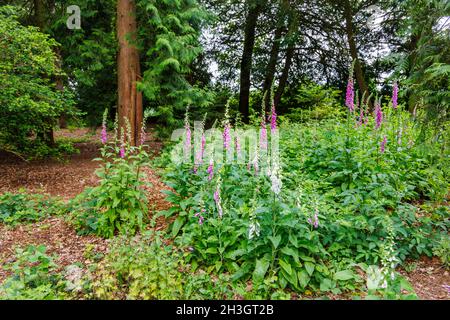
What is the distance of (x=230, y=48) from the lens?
50.2 feet

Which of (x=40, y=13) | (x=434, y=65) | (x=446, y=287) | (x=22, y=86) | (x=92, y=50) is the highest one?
(x=40, y=13)

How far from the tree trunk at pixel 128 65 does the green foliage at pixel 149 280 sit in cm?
519

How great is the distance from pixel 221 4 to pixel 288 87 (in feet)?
15.0

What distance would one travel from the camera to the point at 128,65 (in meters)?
8.44

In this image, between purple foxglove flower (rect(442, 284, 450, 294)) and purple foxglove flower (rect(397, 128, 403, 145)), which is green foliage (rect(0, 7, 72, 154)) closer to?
purple foxglove flower (rect(397, 128, 403, 145))

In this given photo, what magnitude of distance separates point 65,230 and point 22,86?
129 inches

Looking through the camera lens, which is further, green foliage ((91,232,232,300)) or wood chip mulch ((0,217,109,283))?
wood chip mulch ((0,217,109,283))

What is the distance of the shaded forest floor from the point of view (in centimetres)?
358

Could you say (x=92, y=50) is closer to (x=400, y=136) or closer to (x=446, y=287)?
(x=400, y=136)

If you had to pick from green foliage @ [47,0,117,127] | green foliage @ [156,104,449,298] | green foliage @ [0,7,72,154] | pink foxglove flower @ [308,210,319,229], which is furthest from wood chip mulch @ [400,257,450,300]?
green foliage @ [47,0,117,127]

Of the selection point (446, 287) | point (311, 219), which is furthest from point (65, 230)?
point (446, 287)

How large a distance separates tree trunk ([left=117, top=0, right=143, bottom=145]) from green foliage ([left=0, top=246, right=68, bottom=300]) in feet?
15.1
